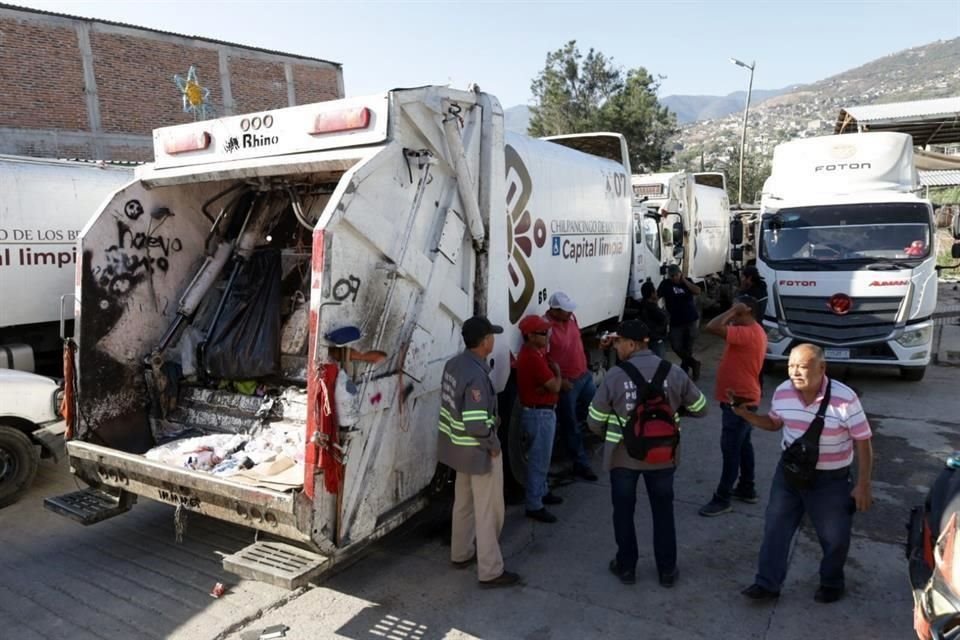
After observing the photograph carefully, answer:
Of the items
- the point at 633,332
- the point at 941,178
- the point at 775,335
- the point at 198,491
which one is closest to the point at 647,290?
the point at 775,335

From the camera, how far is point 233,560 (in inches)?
139

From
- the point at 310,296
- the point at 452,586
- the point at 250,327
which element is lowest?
the point at 452,586

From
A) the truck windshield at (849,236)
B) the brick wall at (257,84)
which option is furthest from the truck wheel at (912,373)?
the brick wall at (257,84)

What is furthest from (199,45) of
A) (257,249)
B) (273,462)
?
(273,462)

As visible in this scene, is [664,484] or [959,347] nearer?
[664,484]

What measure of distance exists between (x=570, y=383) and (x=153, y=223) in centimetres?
348

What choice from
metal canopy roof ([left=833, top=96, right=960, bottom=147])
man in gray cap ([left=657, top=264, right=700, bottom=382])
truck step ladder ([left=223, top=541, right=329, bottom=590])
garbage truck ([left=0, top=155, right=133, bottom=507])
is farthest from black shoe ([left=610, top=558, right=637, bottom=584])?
metal canopy roof ([left=833, top=96, right=960, bottom=147])

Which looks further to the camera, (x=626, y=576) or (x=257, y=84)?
(x=257, y=84)

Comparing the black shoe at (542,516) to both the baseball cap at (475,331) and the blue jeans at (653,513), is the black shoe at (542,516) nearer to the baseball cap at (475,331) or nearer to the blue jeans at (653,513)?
the blue jeans at (653,513)

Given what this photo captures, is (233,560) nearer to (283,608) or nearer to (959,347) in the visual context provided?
(283,608)

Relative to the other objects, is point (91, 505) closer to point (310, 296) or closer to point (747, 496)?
point (310, 296)

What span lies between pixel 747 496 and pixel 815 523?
156cm

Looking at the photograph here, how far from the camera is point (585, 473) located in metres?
5.93

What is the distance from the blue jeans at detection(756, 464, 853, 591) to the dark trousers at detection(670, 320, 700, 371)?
5383 mm
